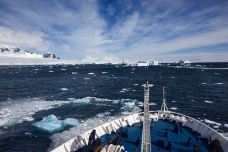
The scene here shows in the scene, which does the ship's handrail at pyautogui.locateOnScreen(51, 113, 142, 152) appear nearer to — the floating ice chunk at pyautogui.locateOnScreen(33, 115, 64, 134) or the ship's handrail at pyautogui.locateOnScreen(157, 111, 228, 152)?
the ship's handrail at pyautogui.locateOnScreen(157, 111, 228, 152)


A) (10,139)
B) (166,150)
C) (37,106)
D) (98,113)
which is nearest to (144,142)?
(166,150)

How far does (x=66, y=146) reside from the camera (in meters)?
16.0

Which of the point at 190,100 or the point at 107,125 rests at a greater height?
the point at 107,125

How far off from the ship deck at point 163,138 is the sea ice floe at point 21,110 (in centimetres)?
2336

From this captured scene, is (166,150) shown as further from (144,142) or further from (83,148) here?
(83,148)

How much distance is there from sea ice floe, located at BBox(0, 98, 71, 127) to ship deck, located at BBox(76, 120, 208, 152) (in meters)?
23.4

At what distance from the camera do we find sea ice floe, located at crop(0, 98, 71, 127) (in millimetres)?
36281

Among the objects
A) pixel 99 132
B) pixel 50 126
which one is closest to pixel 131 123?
pixel 99 132

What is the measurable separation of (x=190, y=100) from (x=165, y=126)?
122 feet

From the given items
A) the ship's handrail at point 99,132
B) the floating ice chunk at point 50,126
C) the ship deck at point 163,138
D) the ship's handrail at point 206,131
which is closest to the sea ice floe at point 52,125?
the floating ice chunk at point 50,126

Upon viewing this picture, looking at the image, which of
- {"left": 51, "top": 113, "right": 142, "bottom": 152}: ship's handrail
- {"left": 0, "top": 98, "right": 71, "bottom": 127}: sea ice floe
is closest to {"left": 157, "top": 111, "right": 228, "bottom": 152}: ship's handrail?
{"left": 51, "top": 113, "right": 142, "bottom": 152}: ship's handrail

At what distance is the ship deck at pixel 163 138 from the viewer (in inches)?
656

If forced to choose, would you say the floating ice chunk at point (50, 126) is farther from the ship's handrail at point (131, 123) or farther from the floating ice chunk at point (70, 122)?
the ship's handrail at point (131, 123)

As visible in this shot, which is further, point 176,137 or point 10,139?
point 10,139
